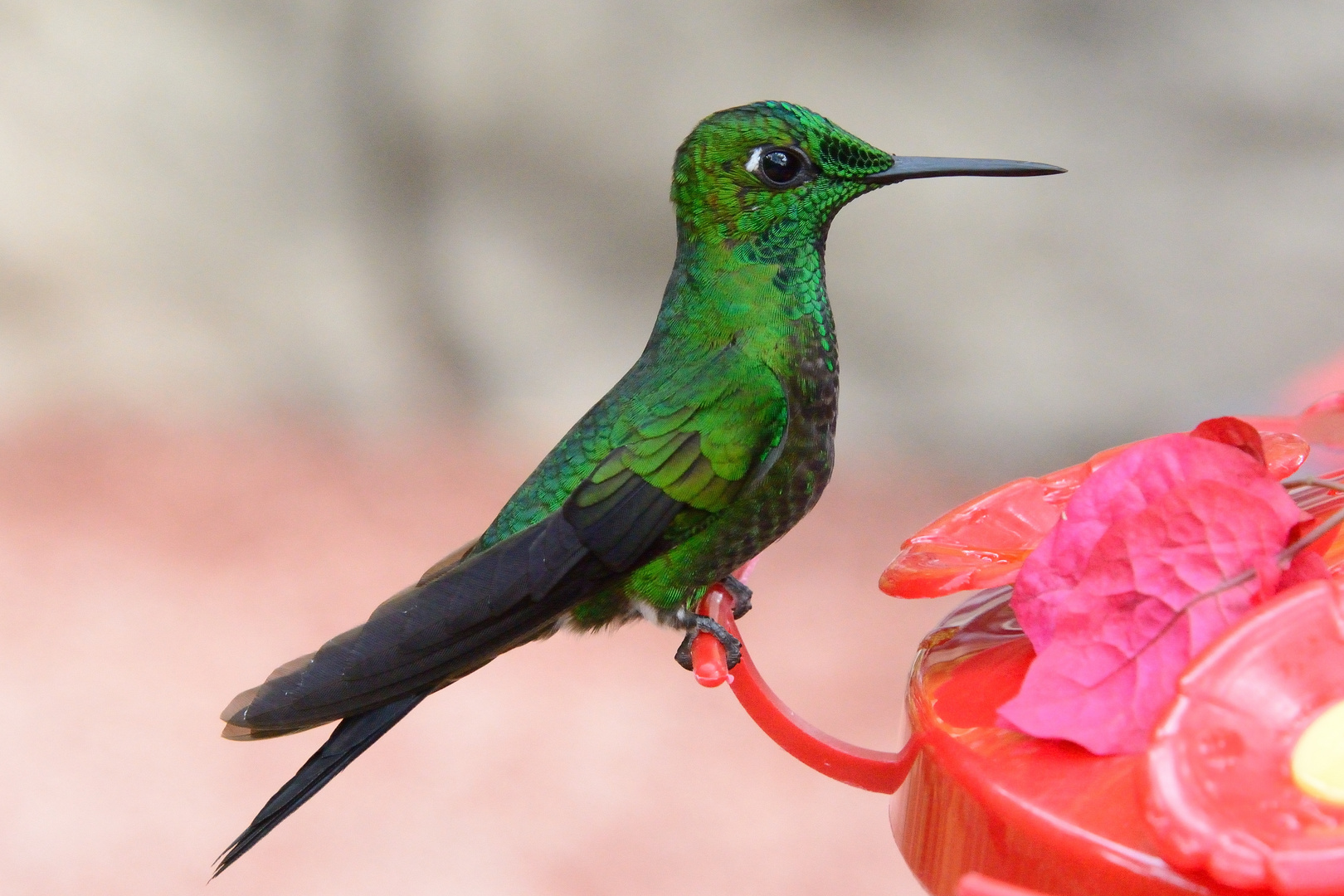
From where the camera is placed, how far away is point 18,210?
14.4 ft

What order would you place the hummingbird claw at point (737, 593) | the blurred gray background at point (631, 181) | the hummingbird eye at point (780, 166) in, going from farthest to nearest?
the blurred gray background at point (631, 181) → the hummingbird claw at point (737, 593) → the hummingbird eye at point (780, 166)

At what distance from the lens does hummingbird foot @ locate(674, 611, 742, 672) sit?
1111mm

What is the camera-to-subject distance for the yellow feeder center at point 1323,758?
2.27 ft

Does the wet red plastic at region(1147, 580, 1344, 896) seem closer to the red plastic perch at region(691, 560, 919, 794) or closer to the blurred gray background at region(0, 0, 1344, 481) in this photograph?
the red plastic perch at region(691, 560, 919, 794)

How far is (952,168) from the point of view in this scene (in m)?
1.06

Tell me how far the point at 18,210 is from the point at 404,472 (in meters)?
1.59

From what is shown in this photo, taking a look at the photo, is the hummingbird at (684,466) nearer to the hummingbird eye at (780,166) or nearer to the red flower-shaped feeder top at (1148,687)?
the hummingbird eye at (780,166)

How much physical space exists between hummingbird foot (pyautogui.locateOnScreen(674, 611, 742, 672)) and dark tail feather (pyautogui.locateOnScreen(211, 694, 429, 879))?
10.0 inches

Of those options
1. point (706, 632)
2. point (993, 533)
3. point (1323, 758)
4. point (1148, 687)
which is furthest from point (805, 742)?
point (1323, 758)

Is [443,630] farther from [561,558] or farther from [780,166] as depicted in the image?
[780,166]

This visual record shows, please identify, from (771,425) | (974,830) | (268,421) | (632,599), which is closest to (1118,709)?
(974,830)

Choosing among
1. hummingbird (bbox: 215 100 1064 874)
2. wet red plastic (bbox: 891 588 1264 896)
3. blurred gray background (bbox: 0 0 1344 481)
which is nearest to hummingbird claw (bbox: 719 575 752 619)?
hummingbird (bbox: 215 100 1064 874)

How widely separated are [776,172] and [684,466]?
0.27m

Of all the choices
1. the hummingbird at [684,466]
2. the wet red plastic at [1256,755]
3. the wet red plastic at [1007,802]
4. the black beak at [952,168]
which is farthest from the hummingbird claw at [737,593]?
the wet red plastic at [1256,755]
